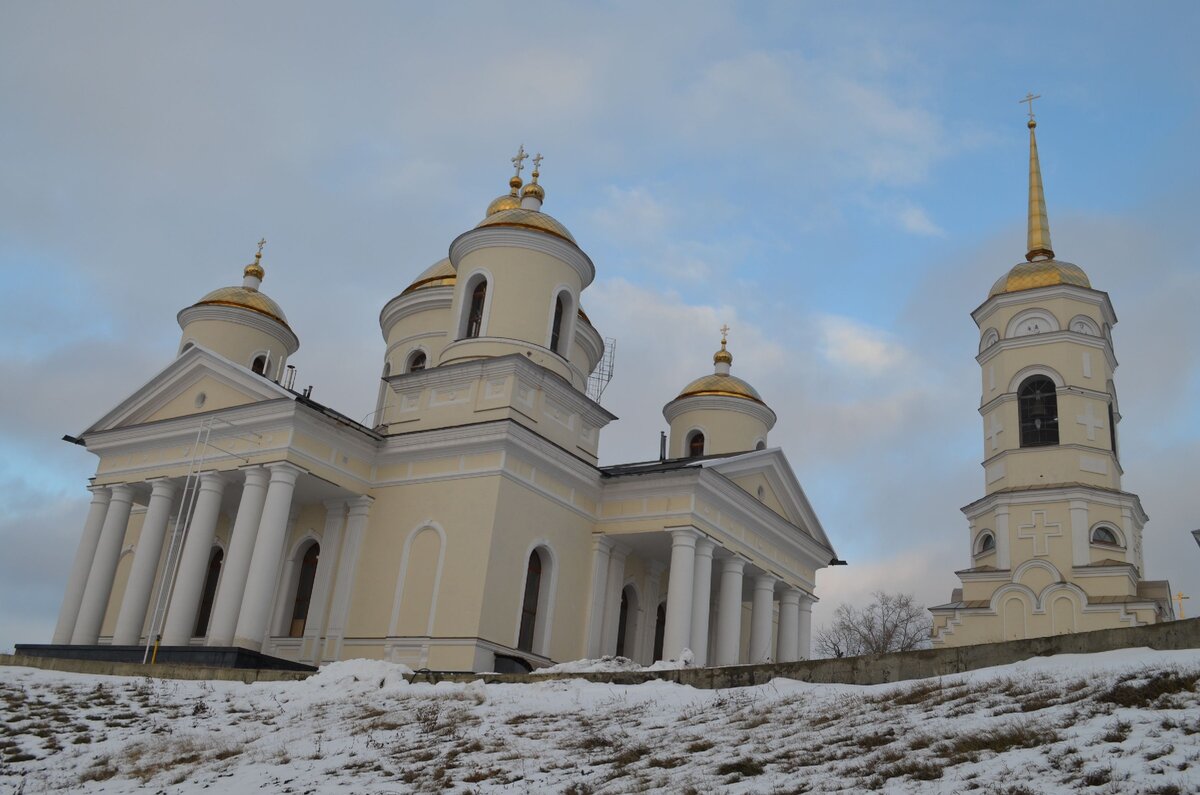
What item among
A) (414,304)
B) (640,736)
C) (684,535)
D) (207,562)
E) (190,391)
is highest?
(414,304)

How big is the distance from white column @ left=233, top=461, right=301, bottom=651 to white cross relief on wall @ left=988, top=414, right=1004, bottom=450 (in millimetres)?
18668

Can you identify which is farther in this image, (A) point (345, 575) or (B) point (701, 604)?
(B) point (701, 604)

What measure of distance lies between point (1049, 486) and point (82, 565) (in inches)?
942

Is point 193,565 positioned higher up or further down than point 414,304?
further down

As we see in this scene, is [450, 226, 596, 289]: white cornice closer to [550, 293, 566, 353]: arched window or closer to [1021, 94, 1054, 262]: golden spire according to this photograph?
[550, 293, 566, 353]: arched window

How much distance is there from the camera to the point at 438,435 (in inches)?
943

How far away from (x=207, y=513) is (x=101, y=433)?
15.3 ft

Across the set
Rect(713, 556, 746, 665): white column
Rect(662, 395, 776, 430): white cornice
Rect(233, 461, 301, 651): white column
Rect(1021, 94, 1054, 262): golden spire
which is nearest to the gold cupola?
Rect(1021, 94, 1054, 262): golden spire

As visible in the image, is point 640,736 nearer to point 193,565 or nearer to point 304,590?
point 193,565

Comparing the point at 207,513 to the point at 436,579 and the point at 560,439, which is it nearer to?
the point at 436,579

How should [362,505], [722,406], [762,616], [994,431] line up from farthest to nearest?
1. [722,406]
2. [994,431]
3. [762,616]
4. [362,505]

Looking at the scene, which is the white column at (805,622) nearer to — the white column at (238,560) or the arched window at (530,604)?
the arched window at (530,604)

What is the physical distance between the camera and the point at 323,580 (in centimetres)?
2423

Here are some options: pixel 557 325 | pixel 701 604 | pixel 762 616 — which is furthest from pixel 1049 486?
pixel 557 325
